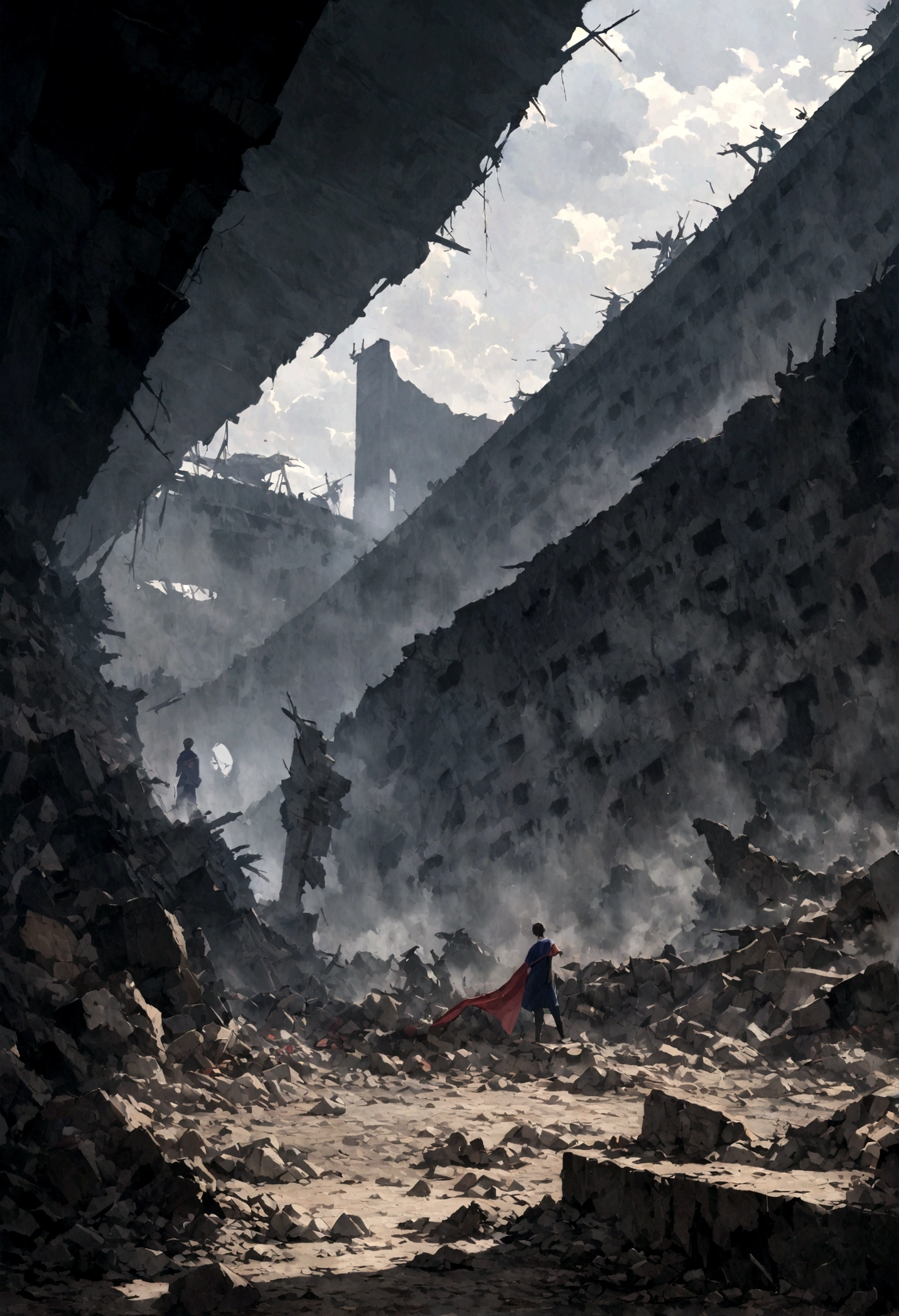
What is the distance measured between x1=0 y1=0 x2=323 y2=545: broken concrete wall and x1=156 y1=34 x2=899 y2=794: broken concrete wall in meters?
7.56

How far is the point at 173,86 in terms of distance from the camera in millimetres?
5078

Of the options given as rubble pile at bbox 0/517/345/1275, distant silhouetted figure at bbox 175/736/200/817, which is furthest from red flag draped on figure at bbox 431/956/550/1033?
distant silhouetted figure at bbox 175/736/200/817

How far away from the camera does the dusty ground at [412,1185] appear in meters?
2.58

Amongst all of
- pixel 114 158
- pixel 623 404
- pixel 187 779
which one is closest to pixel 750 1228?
pixel 114 158

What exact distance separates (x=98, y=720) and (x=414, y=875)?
4630 millimetres

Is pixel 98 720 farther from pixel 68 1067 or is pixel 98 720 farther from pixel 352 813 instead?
pixel 68 1067

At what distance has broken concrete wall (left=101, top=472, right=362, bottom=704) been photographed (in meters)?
26.1

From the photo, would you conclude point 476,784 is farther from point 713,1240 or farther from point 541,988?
point 713,1240

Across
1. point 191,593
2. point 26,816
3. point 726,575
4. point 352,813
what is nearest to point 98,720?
point 352,813

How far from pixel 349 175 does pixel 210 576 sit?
1856cm

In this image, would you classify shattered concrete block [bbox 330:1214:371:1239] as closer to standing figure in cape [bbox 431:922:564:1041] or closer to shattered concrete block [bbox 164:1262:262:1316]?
shattered concrete block [bbox 164:1262:262:1316]

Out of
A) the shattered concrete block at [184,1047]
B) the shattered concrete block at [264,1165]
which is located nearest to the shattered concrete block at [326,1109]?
the shattered concrete block at [184,1047]

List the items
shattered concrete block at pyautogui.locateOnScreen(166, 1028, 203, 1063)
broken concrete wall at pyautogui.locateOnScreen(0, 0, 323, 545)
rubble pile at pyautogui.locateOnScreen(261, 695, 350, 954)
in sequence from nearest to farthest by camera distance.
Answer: broken concrete wall at pyautogui.locateOnScreen(0, 0, 323, 545)
shattered concrete block at pyautogui.locateOnScreen(166, 1028, 203, 1063)
rubble pile at pyautogui.locateOnScreen(261, 695, 350, 954)

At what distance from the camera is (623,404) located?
14.7 metres
